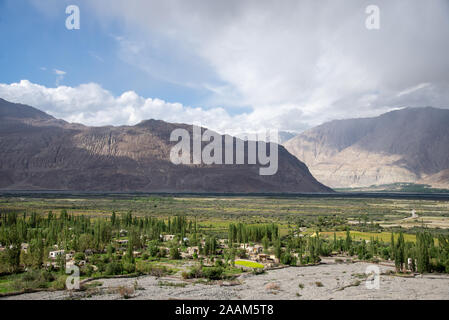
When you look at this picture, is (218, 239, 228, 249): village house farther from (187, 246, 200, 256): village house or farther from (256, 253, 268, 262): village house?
(256, 253, 268, 262): village house

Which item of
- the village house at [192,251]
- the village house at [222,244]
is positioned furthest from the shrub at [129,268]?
the village house at [222,244]

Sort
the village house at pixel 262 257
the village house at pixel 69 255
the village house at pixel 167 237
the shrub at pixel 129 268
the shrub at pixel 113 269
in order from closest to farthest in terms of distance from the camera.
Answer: the shrub at pixel 113 269, the shrub at pixel 129 268, the village house at pixel 69 255, the village house at pixel 262 257, the village house at pixel 167 237

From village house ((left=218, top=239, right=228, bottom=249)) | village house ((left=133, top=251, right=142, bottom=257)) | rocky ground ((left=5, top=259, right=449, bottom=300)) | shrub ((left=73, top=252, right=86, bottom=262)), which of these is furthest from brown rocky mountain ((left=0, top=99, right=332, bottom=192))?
rocky ground ((left=5, top=259, right=449, bottom=300))

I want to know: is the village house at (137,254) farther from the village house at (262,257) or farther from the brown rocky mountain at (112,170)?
the brown rocky mountain at (112,170)

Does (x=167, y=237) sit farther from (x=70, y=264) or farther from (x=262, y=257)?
(x=70, y=264)

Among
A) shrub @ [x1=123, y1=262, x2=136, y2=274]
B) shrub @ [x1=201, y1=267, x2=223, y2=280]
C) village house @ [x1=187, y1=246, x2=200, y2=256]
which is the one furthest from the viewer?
village house @ [x1=187, y1=246, x2=200, y2=256]

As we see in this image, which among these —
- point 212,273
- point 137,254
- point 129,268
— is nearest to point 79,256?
point 137,254
